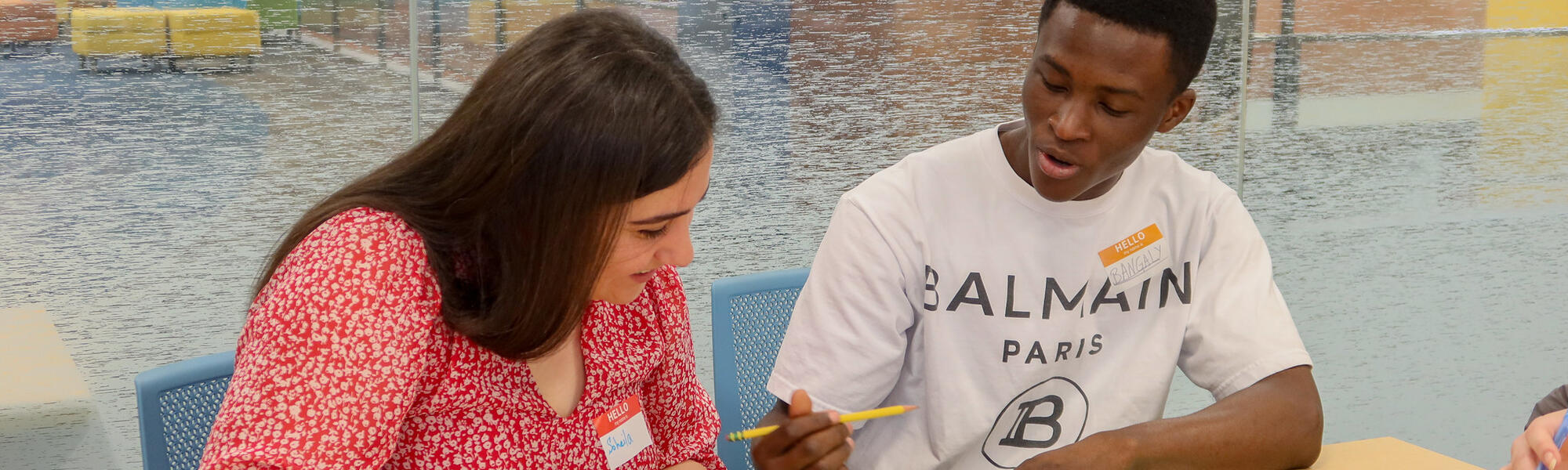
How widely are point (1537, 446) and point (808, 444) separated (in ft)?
2.52

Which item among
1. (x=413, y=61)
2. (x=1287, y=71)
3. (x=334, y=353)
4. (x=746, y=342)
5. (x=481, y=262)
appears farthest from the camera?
(x=1287, y=71)

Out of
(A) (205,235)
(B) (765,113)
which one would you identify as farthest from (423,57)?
(B) (765,113)

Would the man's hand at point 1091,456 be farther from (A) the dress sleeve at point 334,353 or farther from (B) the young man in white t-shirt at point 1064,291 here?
(A) the dress sleeve at point 334,353

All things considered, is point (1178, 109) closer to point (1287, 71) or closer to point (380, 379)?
point (380, 379)

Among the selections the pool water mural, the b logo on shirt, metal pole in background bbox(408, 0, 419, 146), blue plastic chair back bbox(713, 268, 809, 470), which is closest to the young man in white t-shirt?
the b logo on shirt

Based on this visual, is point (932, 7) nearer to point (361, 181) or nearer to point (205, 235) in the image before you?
point (205, 235)

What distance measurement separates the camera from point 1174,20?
144 cm

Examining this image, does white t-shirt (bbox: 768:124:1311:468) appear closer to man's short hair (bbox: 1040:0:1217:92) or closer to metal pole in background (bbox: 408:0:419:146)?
man's short hair (bbox: 1040:0:1217:92)

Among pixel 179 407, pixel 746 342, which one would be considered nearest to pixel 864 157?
pixel 746 342

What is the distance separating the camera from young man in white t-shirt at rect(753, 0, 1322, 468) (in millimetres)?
1444

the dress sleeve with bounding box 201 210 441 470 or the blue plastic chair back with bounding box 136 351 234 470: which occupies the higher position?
the dress sleeve with bounding box 201 210 441 470

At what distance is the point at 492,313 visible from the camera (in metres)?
1.20

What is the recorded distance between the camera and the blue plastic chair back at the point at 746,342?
2.01 metres

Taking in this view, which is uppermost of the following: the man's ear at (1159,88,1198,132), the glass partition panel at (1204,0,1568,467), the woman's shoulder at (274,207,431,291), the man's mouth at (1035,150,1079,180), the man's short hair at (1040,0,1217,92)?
the man's short hair at (1040,0,1217,92)
